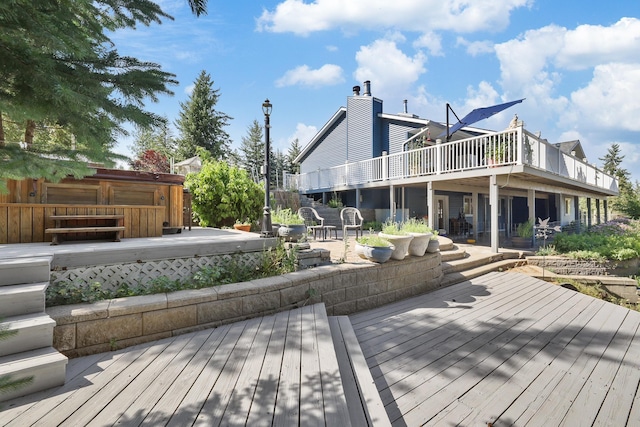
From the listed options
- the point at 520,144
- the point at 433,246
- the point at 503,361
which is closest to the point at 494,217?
the point at 520,144

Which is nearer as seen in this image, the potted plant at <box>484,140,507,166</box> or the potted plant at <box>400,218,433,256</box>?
the potted plant at <box>400,218,433,256</box>

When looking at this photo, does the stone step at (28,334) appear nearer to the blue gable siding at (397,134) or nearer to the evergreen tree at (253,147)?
the blue gable siding at (397,134)

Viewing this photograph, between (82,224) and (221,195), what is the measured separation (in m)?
2.90

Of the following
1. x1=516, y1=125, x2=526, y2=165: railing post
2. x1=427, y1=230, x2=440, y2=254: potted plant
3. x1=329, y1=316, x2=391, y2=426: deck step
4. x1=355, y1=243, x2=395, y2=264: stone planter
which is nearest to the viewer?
x1=329, y1=316, x2=391, y2=426: deck step

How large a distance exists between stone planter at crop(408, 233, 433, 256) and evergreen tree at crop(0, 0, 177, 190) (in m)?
4.30

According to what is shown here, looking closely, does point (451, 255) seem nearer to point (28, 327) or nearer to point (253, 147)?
point (28, 327)

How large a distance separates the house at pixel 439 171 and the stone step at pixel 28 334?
839 centimetres

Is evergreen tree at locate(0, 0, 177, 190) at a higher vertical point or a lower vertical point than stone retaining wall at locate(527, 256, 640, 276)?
higher

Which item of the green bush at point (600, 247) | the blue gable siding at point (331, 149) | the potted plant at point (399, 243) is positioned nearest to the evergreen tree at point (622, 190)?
the green bush at point (600, 247)

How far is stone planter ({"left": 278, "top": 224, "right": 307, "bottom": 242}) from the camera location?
15.4ft

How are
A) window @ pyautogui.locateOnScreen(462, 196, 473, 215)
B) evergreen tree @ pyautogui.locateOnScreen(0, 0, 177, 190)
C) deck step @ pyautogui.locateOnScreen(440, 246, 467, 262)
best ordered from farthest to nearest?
window @ pyautogui.locateOnScreen(462, 196, 473, 215) → deck step @ pyautogui.locateOnScreen(440, 246, 467, 262) → evergreen tree @ pyautogui.locateOnScreen(0, 0, 177, 190)

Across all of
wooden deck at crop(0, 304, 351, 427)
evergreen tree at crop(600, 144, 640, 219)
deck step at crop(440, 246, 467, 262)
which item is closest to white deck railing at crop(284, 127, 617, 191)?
deck step at crop(440, 246, 467, 262)

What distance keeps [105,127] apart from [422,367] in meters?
2.93

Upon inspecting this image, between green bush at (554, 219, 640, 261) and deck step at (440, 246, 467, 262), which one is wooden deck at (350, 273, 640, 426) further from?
green bush at (554, 219, 640, 261)
